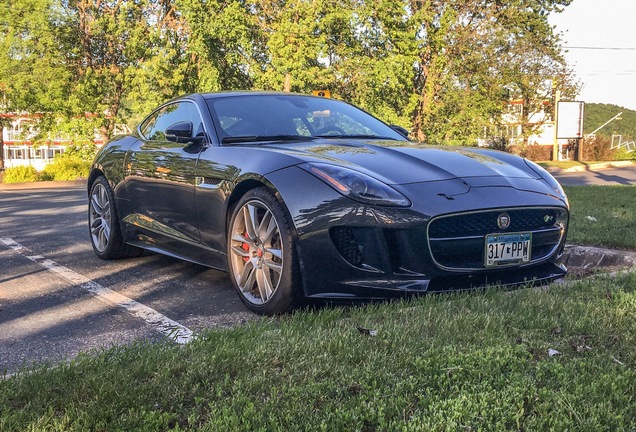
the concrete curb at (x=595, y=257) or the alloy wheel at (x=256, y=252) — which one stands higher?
the alloy wheel at (x=256, y=252)

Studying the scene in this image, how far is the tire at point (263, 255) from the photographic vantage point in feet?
13.1

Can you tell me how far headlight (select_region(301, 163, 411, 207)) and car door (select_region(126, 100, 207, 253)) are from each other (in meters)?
1.29

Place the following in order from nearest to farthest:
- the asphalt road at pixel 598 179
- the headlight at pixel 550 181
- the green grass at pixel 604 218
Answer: the headlight at pixel 550 181
the green grass at pixel 604 218
the asphalt road at pixel 598 179

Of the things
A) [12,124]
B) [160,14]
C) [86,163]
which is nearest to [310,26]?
[160,14]

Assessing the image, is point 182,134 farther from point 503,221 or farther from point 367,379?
point 367,379

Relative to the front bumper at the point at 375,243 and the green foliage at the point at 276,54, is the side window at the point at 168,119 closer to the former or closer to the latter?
the front bumper at the point at 375,243

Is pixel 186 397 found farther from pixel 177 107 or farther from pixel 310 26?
pixel 310 26

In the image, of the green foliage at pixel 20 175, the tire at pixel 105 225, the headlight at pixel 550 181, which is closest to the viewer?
the headlight at pixel 550 181

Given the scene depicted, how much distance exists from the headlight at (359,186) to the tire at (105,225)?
9.26 feet

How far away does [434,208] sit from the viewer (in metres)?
3.85

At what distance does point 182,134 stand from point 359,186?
5.51 ft

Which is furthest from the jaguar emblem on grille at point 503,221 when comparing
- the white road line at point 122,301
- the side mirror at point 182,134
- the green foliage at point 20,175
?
the green foliage at point 20,175

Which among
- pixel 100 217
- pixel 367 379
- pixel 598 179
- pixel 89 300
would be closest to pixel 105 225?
pixel 100 217

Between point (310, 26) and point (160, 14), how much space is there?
22.2 feet
